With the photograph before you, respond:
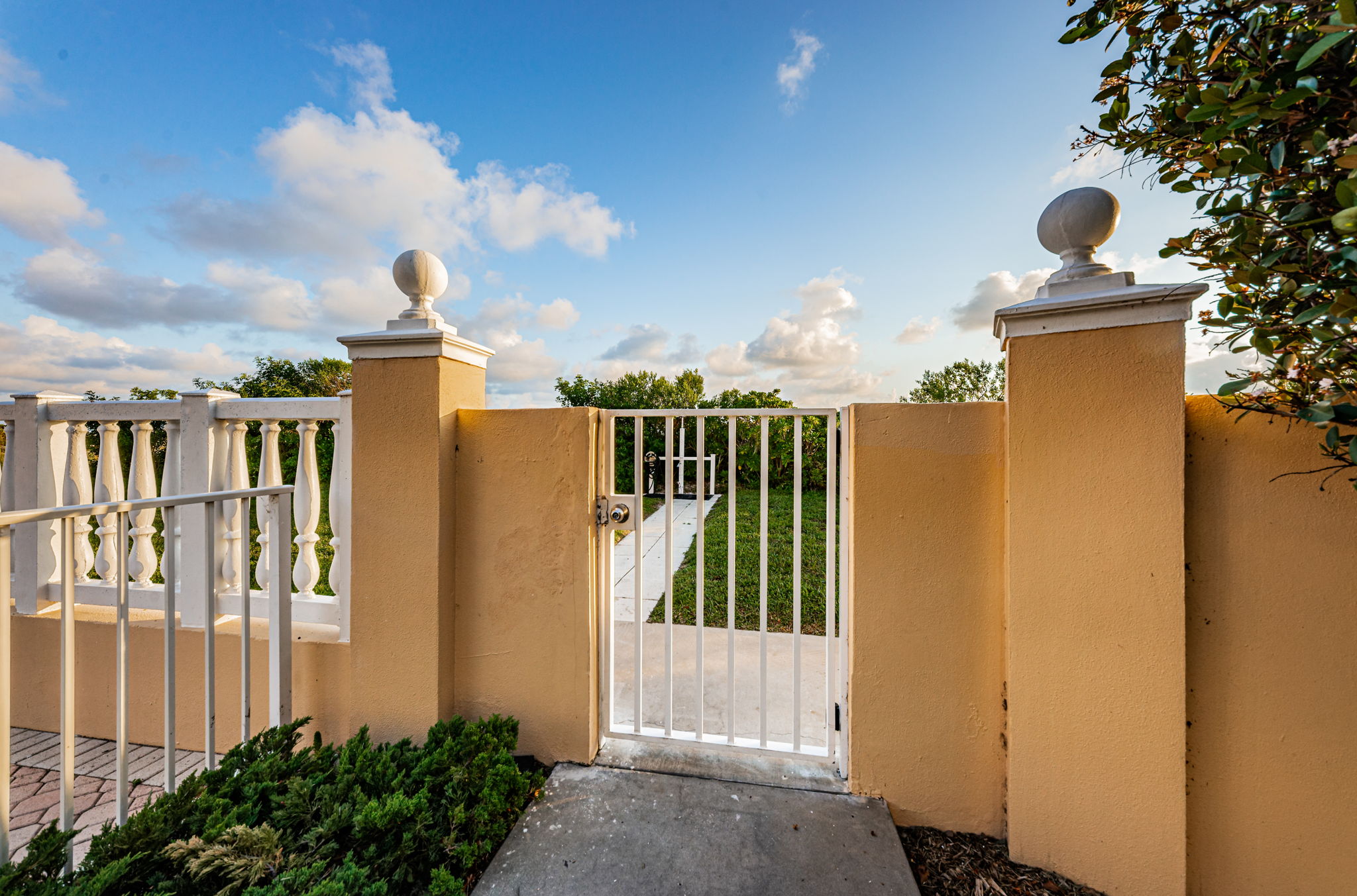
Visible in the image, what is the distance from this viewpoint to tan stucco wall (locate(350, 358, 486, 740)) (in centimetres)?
204

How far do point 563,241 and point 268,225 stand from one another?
2.73 meters

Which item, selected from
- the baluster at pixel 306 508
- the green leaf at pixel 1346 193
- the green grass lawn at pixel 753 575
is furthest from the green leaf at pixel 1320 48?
the baluster at pixel 306 508

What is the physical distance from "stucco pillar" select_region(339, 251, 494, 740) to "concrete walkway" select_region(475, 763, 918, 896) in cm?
75

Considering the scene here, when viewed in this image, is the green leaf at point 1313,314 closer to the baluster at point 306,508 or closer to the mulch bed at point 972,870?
the mulch bed at point 972,870

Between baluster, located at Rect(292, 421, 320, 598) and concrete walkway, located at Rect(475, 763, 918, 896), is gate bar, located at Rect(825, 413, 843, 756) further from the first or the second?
baluster, located at Rect(292, 421, 320, 598)

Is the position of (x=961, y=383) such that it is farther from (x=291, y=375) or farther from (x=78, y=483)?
(x=291, y=375)

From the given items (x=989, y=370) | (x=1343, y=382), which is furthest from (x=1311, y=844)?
(x=989, y=370)

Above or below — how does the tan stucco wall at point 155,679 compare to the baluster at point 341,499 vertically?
below

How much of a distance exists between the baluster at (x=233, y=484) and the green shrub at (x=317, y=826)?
3.63 ft

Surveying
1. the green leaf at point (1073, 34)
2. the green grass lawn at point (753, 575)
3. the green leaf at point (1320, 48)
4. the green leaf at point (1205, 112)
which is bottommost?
the green grass lawn at point (753, 575)

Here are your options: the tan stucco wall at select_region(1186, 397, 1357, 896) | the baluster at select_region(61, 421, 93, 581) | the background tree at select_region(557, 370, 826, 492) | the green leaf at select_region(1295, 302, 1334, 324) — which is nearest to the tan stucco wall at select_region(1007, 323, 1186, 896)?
the tan stucco wall at select_region(1186, 397, 1357, 896)

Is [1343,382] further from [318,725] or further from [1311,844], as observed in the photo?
[318,725]

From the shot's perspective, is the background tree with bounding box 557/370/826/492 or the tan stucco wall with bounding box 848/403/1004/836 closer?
the tan stucco wall with bounding box 848/403/1004/836

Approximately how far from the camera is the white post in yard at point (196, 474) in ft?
7.95
